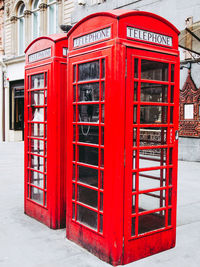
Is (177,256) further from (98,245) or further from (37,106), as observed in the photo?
(37,106)

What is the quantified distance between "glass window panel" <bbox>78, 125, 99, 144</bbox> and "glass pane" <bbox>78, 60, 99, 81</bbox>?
0.57 metres

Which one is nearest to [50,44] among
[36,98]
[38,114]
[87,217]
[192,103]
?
[36,98]

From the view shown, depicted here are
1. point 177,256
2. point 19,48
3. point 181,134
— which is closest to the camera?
point 177,256

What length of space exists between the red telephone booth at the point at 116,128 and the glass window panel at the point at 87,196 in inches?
0.5

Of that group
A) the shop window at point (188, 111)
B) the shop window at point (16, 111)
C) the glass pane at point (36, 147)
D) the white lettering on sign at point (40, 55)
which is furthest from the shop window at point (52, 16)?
the glass pane at point (36, 147)

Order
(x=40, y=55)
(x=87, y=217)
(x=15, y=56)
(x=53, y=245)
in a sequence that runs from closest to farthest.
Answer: (x=87, y=217), (x=53, y=245), (x=40, y=55), (x=15, y=56)

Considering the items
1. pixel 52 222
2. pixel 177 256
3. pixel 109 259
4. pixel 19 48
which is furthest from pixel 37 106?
pixel 19 48

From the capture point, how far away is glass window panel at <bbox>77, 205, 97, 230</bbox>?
376cm

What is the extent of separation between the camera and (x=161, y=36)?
146 inches

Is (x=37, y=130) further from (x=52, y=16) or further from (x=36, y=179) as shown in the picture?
(x=52, y=16)

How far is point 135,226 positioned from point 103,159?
81cm

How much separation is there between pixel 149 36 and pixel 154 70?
2.35ft

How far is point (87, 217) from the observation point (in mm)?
3857

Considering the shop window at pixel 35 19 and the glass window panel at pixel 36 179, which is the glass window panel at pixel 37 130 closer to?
the glass window panel at pixel 36 179
